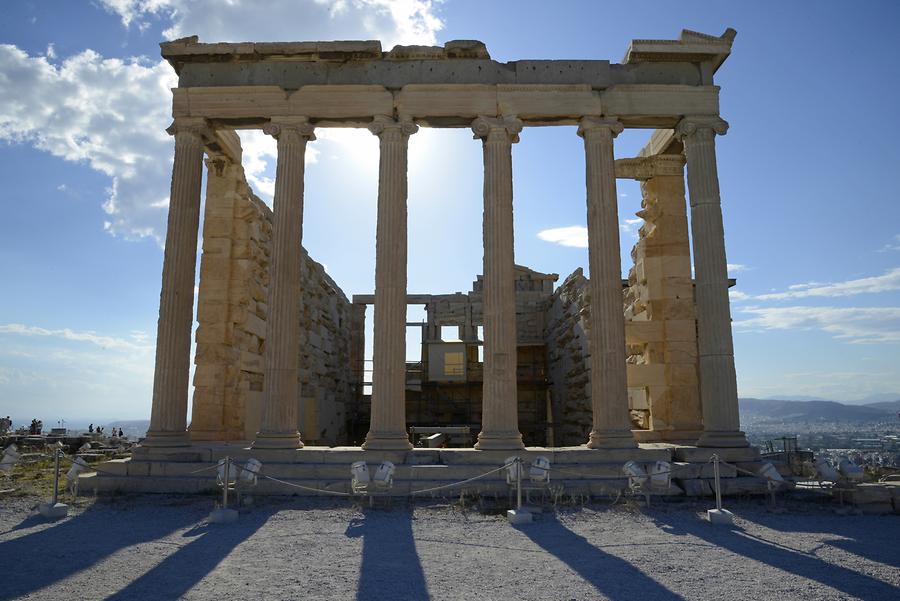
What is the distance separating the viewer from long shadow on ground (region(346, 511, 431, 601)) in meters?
6.28

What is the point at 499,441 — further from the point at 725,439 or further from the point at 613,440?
the point at 725,439

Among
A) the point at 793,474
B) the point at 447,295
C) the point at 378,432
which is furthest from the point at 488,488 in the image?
the point at 447,295

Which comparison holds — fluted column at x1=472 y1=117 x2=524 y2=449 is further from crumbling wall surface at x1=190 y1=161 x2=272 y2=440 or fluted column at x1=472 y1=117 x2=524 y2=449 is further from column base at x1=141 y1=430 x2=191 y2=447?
crumbling wall surface at x1=190 y1=161 x2=272 y2=440

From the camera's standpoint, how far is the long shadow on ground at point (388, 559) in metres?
6.28

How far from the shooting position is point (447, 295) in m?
32.6

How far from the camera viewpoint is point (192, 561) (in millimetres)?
7457

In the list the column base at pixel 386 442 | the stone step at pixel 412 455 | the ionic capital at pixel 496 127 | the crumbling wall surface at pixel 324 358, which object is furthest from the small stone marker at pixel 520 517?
the crumbling wall surface at pixel 324 358

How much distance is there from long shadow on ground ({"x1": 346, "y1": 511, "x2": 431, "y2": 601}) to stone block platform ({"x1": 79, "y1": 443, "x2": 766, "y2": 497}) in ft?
5.59

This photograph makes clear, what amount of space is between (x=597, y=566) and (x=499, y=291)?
761 centimetres

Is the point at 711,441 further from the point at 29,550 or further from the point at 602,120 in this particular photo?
the point at 29,550

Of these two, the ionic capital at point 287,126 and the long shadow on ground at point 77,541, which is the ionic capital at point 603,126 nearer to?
the ionic capital at point 287,126

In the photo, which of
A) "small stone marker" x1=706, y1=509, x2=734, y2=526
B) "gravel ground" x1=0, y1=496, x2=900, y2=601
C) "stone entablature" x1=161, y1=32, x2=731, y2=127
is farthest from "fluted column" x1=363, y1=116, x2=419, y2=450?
"small stone marker" x1=706, y1=509, x2=734, y2=526

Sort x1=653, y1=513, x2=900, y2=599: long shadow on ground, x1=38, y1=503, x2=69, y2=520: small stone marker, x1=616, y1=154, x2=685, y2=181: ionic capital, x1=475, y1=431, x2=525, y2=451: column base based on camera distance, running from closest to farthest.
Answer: x1=653, y1=513, x2=900, y2=599: long shadow on ground → x1=38, y1=503, x2=69, y2=520: small stone marker → x1=475, y1=431, x2=525, y2=451: column base → x1=616, y1=154, x2=685, y2=181: ionic capital

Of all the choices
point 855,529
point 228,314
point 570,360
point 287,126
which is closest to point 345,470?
point 228,314
